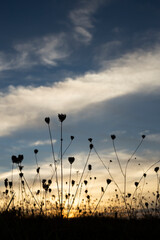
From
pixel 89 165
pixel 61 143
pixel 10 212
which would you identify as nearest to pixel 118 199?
pixel 89 165

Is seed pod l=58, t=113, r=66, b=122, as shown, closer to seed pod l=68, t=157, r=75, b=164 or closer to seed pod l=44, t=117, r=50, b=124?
seed pod l=44, t=117, r=50, b=124

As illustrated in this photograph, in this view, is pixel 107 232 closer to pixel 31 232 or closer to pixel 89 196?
pixel 31 232

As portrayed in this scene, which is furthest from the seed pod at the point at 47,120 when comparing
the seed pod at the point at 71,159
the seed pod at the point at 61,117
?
A: the seed pod at the point at 71,159

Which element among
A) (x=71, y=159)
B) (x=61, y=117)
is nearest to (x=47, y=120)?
(x=61, y=117)

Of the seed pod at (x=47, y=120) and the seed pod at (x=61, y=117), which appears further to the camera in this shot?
the seed pod at (x=47, y=120)

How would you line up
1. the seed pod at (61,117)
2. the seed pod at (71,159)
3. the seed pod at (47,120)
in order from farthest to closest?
the seed pod at (71,159), the seed pod at (47,120), the seed pod at (61,117)

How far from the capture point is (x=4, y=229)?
330cm

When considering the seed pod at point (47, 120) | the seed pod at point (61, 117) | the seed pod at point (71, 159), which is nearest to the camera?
the seed pod at point (61, 117)

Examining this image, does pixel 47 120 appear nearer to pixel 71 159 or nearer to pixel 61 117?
pixel 61 117

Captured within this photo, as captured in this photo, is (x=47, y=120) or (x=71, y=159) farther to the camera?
(x=71, y=159)

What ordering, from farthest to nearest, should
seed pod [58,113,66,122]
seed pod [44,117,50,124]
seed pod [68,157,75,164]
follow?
1. seed pod [68,157,75,164]
2. seed pod [44,117,50,124]
3. seed pod [58,113,66,122]

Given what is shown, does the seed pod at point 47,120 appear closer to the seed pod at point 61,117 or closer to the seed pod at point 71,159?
the seed pod at point 61,117

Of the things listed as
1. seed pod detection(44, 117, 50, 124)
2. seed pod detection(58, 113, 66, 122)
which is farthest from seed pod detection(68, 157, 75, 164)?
seed pod detection(58, 113, 66, 122)

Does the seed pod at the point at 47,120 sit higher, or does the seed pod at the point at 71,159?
the seed pod at the point at 47,120
